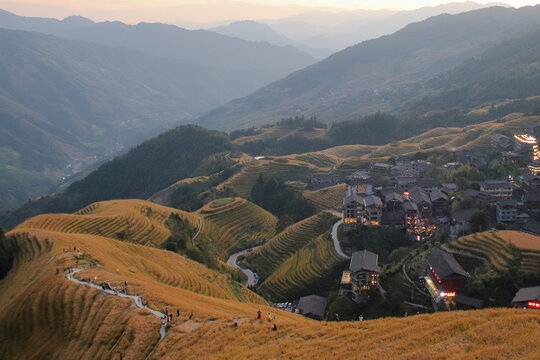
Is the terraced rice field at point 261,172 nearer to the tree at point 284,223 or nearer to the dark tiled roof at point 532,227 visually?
the tree at point 284,223

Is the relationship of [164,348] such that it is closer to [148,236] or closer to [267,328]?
→ [267,328]

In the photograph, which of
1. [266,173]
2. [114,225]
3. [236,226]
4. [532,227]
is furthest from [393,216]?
[266,173]

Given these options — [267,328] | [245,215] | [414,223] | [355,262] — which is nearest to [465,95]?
[245,215]

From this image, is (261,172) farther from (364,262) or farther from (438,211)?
(364,262)

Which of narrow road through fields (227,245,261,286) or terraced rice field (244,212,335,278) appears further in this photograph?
terraced rice field (244,212,335,278)

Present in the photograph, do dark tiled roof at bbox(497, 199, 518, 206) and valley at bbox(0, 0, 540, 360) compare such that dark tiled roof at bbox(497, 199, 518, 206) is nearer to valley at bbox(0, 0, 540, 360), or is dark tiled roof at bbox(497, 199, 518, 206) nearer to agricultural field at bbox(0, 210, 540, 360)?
valley at bbox(0, 0, 540, 360)

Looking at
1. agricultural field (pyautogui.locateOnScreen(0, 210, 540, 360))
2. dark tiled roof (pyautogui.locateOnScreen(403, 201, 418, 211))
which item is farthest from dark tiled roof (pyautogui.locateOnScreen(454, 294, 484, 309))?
dark tiled roof (pyautogui.locateOnScreen(403, 201, 418, 211))
